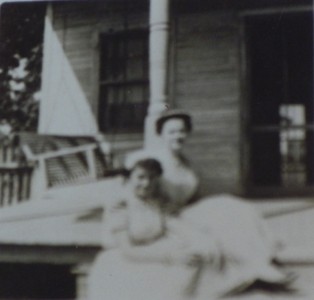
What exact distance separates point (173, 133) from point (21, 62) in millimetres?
1198

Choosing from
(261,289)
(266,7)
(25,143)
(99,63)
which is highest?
(266,7)

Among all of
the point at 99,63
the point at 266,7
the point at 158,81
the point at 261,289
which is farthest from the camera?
the point at 99,63

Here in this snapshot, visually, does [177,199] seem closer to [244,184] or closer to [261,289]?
[261,289]

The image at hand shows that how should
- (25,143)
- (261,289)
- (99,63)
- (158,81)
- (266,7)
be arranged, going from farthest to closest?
(99,63) < (266,7) < (25,143) < (158,81) < (261,289)

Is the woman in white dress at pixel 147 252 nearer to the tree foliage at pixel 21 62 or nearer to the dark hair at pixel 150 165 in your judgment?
the dark hair at pixel 150 165

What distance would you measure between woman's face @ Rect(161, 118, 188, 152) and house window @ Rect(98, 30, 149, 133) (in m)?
0.78

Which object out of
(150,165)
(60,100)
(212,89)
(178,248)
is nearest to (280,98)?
(212,89)

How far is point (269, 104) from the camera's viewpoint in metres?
4.20

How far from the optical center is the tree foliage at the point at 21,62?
348 cm

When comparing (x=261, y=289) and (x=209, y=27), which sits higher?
(x=209, y=27)

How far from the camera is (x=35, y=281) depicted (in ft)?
10.4

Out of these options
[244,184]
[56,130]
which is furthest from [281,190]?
[56,130]

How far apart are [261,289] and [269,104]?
2.01 meters

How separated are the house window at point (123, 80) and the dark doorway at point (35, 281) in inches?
36.6
